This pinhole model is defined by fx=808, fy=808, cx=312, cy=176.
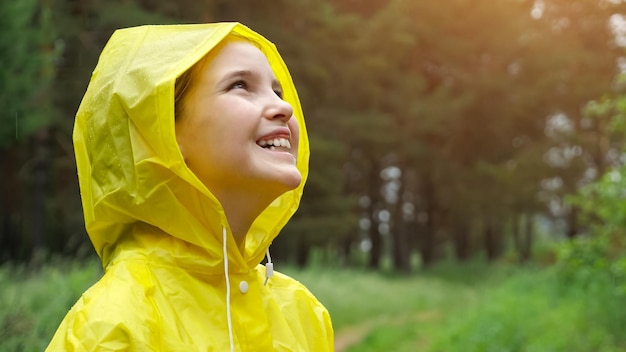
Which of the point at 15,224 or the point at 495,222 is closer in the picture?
the point at 15,224

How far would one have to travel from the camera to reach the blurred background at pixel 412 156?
9305 millimetres

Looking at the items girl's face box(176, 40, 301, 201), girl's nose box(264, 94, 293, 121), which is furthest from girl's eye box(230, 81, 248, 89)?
girl's nose box(264, 94, 293, 121)

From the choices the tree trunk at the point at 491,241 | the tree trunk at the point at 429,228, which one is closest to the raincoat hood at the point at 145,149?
the tree trunk at the point at 429,228

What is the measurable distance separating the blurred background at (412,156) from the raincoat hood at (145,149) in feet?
10.4

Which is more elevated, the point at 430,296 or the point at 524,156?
the point at 524,156

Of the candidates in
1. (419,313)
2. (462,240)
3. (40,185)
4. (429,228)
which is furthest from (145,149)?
(462,240)

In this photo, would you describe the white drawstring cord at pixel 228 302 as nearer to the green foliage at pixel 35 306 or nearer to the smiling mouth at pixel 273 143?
the smiling mouth at pixel 273 143

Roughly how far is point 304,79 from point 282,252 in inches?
223

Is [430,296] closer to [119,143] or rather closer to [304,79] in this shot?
[304,79]

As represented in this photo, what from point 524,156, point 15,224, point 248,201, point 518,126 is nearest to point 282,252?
point 15,224

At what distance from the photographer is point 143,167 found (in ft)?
6.86

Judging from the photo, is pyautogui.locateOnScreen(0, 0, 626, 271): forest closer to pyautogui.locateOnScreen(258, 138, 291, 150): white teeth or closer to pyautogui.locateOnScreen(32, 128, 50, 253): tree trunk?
pyautogui.locateOnScreen(32, 128, 50, 253): tree trunk

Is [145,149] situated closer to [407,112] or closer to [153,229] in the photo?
[153,229]

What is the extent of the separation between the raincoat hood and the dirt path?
9151 mm
